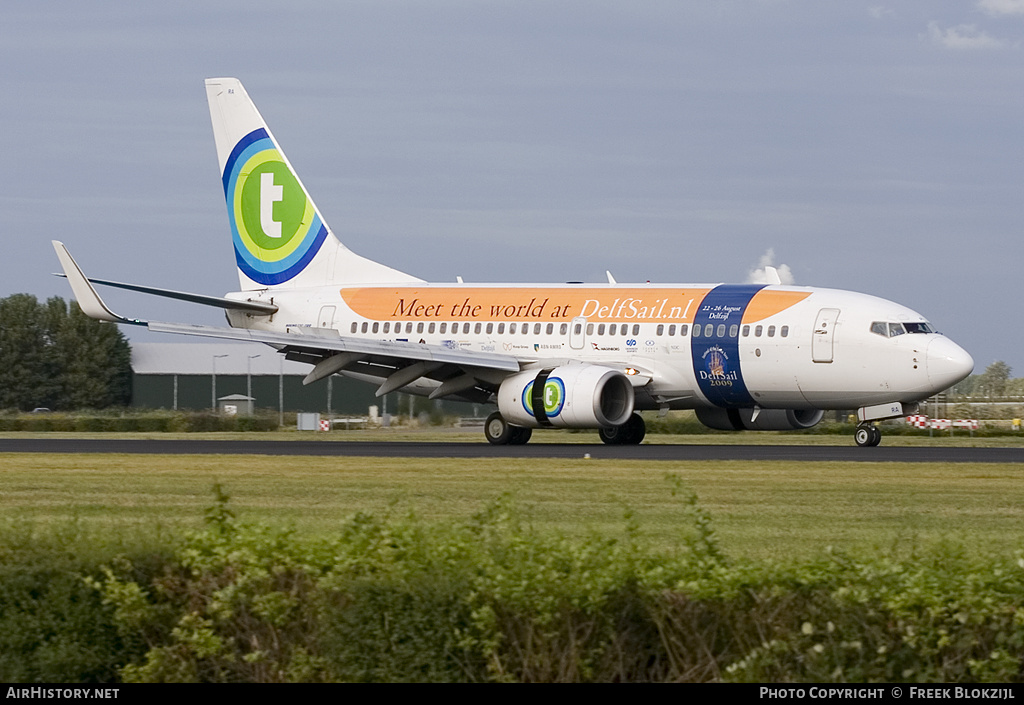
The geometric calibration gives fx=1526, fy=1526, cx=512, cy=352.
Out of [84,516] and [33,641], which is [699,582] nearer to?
[33,641]

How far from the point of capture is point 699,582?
998 centimetres

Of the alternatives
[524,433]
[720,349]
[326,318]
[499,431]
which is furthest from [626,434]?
[326,318]

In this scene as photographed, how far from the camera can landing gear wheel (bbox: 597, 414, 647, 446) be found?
1516 inches

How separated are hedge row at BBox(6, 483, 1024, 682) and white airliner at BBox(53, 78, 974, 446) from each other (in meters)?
24.2

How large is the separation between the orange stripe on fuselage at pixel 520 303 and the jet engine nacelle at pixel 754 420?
2.97 m

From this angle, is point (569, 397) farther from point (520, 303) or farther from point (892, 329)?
point (892, 329)

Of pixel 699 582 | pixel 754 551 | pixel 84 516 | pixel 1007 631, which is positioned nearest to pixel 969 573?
pixel 1007 631

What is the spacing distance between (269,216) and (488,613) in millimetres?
35927

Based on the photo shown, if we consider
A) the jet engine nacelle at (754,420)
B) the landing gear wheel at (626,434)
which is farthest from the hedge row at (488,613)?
the jet engine nacelle at (754,420)

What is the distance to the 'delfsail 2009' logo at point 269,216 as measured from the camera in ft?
146

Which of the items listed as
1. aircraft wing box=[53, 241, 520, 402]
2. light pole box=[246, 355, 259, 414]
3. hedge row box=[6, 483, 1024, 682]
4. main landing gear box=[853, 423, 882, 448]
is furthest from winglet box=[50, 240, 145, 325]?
light pole box=[246, 355, 259, 414]

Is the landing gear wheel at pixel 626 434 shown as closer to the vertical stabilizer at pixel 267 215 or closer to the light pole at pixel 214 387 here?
the vertical stabilizer at pixel 267 215

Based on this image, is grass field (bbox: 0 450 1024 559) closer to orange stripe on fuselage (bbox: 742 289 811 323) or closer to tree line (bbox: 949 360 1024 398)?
orange stripe on fuselage (bbox: 742 289 811 323)
